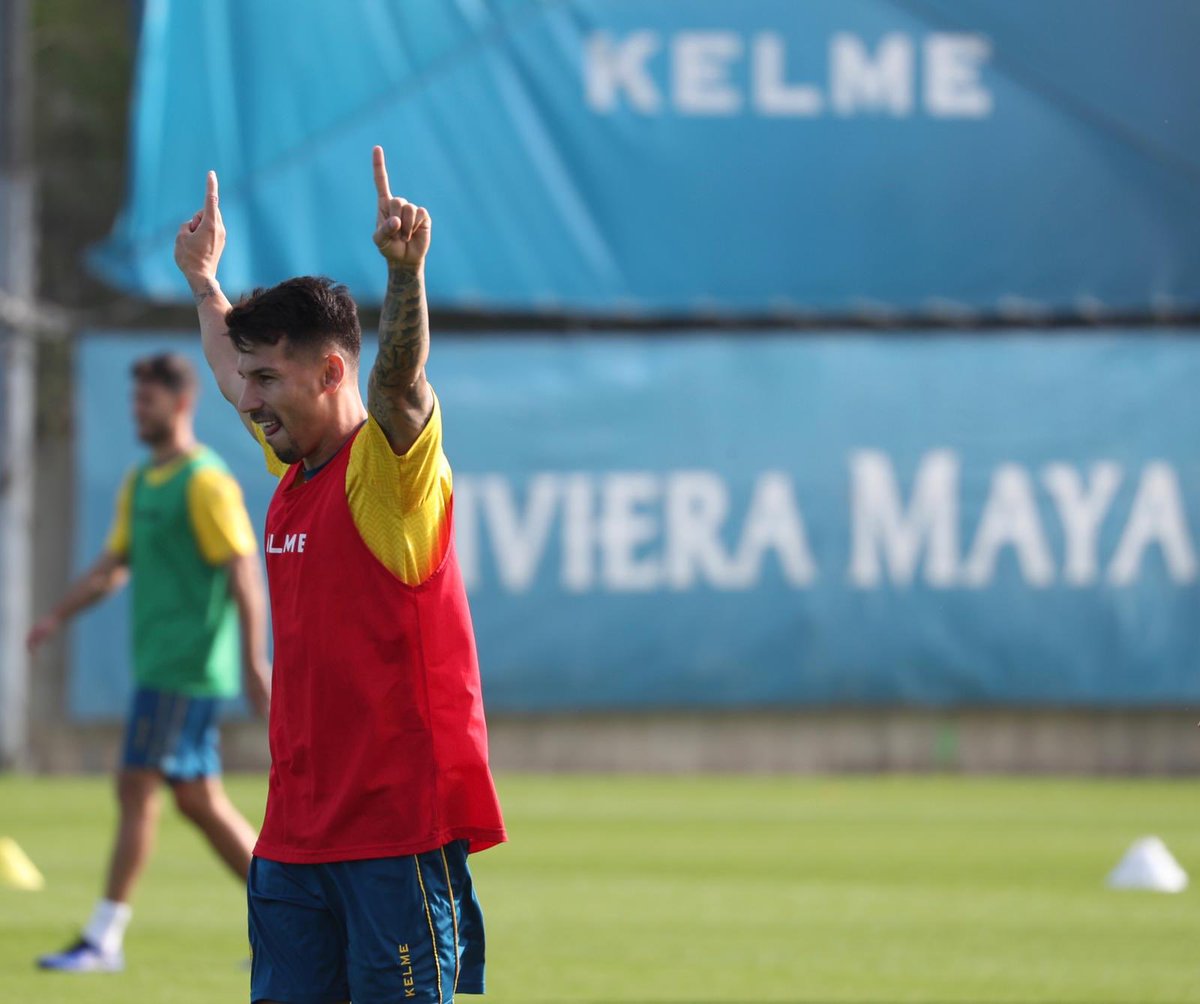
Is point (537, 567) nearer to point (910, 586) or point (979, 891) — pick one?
point (910, 586)

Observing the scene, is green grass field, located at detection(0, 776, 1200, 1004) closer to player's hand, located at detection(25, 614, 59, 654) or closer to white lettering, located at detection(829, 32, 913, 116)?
player's hand, located at detection(25, 614, 59, 654)

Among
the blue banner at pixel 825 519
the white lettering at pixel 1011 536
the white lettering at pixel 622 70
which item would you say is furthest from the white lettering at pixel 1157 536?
the white lettering at pixel 622 70

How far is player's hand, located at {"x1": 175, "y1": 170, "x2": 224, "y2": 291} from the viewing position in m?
5.31

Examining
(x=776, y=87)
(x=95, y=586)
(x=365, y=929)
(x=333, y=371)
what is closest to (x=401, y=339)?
(x=333, y=371)

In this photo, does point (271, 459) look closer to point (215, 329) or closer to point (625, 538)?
point (215, 329)

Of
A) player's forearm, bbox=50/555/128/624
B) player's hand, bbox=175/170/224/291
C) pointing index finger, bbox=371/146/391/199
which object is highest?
player's hand, bbox=175/170/224/291

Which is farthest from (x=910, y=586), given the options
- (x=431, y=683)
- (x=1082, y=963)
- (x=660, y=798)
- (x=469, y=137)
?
(x=431, y=683)

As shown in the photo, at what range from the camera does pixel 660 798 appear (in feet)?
50.1

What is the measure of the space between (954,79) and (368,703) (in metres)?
A: 14.7

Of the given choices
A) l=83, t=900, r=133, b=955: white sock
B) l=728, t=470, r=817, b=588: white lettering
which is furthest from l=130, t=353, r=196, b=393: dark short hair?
l=728, t=470, r=817, b=588: white lettering

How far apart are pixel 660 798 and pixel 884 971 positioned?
24.1 ft

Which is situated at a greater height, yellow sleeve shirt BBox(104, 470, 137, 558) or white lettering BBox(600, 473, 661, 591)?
white lettering BBox(600, 473, 661, 591)

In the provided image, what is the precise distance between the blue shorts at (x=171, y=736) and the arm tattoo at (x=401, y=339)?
400 cm

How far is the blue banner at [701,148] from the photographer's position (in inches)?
683
